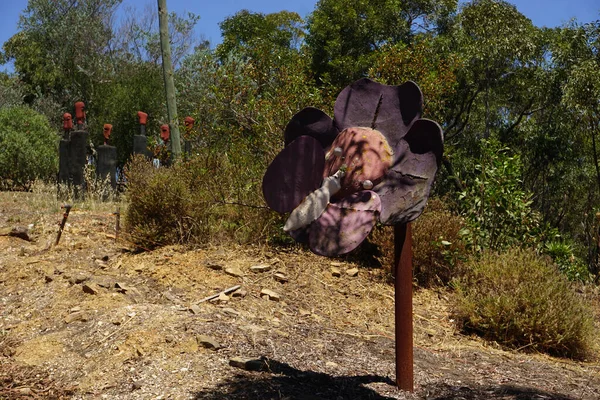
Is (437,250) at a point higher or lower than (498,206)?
lower

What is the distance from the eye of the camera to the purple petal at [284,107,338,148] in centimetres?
414

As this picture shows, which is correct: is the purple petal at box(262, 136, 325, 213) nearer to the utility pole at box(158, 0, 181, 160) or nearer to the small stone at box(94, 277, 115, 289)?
the small stone at box(94, 277, 115, 289)

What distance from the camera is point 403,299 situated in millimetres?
3971

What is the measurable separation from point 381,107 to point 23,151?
14184mm

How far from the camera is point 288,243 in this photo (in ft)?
24.6

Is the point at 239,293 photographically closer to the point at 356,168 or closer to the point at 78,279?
the point at 78,279

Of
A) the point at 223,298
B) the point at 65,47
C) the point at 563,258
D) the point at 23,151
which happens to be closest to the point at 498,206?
the point at 563,258

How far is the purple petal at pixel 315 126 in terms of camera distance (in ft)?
13.6

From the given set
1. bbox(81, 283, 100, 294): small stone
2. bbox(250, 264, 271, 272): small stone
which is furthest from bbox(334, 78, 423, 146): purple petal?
bbox(81, 283, 100, 294): small stone

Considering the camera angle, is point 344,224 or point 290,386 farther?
point 290,386

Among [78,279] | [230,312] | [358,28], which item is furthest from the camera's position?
[358,28]

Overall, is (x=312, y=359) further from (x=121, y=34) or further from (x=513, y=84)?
(x=121, y=34)

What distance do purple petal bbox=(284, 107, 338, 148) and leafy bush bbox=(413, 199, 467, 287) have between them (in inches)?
123

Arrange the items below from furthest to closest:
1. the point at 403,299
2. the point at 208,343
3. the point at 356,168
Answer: the point at 208,343 → the point at 403,299 → the point at 356,168
